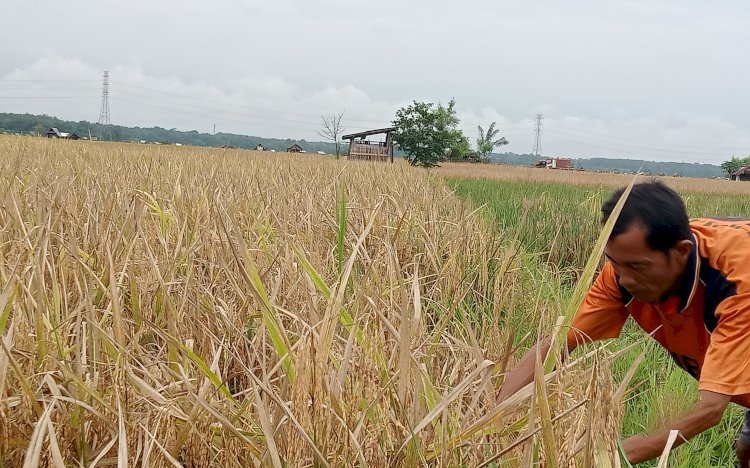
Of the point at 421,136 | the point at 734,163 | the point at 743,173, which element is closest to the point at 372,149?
the point at 421,136

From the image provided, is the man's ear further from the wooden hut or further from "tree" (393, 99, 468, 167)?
"tree" (393, 99, 468, 167)

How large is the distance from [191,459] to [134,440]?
0.31 feet

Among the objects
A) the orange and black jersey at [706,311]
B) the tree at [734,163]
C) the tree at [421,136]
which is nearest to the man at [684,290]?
the orange and black jersey at [706,311]

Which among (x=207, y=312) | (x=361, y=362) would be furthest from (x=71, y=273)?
(x=361, y=362)

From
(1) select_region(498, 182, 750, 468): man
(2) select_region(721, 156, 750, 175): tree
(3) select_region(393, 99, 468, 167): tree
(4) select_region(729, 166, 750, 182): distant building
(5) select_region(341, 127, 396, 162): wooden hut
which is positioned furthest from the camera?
(2) select_region(721, 156, 750, 175): tree

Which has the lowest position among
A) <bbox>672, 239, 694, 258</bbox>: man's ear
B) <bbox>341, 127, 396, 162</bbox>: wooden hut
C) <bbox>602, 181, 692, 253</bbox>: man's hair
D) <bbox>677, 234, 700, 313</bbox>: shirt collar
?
<bbox>677, 234, 700, 313</bbox>: shirt collar

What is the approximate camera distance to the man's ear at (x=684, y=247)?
1.52m

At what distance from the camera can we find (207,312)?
1382 mm

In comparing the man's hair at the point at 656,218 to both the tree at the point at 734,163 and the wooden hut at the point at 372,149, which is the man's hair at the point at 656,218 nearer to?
the wooden hut at the point at 372,149

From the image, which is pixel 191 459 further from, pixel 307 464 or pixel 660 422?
pixel 660 422

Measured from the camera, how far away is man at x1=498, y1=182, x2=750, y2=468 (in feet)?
4.45

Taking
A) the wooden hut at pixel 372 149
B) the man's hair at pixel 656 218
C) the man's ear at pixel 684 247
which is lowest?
the man's ear at pixel 684 247

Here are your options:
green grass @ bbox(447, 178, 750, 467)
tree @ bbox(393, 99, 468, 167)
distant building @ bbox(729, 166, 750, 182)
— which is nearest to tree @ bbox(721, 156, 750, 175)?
distant building @ bbox(729, 166, 750, 182)

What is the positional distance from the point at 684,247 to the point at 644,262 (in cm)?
12
